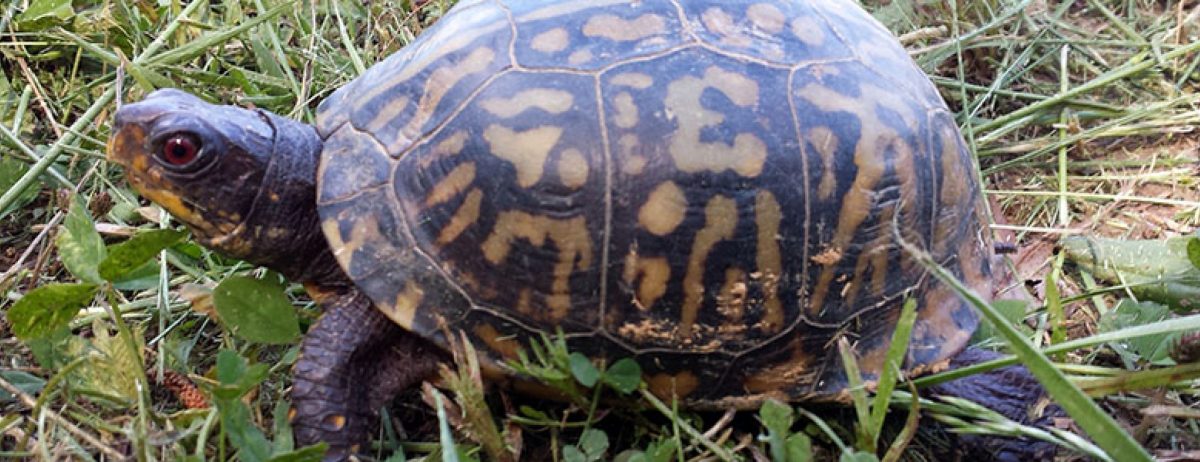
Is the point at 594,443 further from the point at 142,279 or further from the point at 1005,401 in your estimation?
the point at 142,279

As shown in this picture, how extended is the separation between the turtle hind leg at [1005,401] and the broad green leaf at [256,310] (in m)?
1.27

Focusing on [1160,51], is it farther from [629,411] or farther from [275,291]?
[275,291]

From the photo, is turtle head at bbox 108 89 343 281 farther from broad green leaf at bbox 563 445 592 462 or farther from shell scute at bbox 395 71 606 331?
broad green leaf at bbox 563 445 592 462

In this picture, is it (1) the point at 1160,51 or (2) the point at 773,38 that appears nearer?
(2) the point at 773,38

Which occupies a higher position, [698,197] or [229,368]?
[698,197]

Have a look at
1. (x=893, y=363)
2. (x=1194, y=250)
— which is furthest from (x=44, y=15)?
(x=1194, y=250)

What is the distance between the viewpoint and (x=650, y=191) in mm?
1481

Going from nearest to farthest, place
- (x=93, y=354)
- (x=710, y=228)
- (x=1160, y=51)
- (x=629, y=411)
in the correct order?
(x=710, y=228), (x=93, y=354), (x=629, y=411), (x=1160, y=51)

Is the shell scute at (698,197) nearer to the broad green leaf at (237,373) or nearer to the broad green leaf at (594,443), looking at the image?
the broad green leaf at (594,443)

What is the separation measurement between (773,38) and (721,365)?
23.8 inches

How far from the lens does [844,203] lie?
1548mm

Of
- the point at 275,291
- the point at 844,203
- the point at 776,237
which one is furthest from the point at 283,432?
the point at 844,203

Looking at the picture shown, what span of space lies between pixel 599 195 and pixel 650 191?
9 cm

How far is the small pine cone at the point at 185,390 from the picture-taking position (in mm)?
1664
